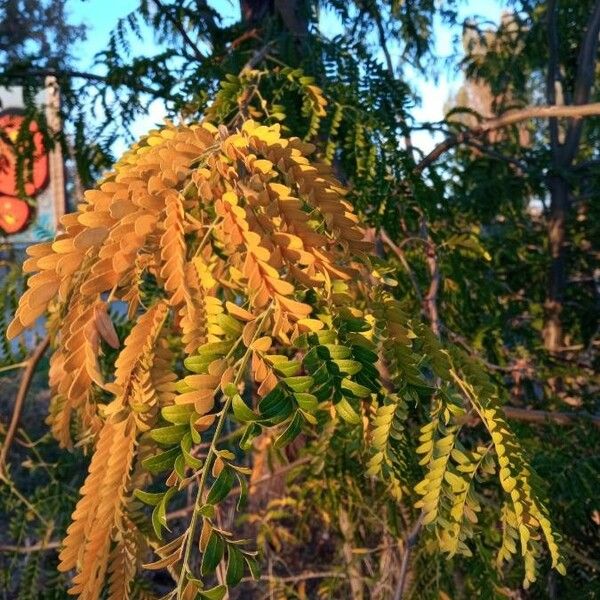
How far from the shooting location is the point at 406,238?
1.80 m

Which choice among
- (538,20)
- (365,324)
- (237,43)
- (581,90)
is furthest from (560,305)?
(365,324)

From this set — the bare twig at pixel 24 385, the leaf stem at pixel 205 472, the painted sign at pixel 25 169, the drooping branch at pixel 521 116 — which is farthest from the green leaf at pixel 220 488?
the drooping branch at pixel 521 116

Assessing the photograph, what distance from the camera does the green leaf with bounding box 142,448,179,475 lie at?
1.87ft

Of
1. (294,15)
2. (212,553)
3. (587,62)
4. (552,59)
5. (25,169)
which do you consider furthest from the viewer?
(552,59)

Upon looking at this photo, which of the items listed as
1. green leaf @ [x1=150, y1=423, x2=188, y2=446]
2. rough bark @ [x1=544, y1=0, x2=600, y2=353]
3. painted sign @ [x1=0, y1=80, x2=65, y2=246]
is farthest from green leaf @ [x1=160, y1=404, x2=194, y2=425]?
rough bark @ [x1=544, y1=0, x2=600, y2=353]

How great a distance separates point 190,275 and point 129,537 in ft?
1.02

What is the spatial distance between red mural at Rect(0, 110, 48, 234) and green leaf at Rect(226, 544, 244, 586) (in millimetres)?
1422

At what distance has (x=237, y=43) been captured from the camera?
176cm

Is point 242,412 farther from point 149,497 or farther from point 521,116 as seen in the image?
point 521,116

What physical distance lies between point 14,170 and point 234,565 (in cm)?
159

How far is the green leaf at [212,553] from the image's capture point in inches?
21.1

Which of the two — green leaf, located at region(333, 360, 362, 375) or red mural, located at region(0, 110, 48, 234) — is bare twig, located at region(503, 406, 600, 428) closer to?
green leaf, located at region(333, 360, 362, 375)

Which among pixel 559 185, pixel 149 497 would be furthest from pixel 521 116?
pixel 149 497

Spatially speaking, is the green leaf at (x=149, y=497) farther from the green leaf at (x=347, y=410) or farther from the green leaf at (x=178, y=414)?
the green leaf at (x=347, y=410)
